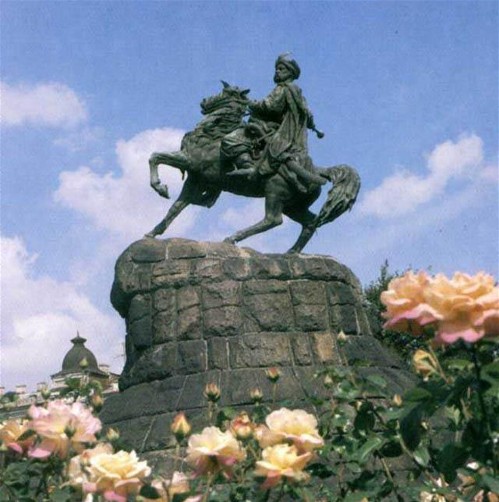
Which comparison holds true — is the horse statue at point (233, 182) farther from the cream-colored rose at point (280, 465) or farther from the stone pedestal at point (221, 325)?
the cream-colored rose at point (280, 465)

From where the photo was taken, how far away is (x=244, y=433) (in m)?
2.22

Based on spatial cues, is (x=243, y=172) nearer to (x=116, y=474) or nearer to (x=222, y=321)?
(x=222, y=321)

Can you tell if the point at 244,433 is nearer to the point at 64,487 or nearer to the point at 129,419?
the point at 64,487

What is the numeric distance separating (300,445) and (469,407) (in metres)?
0.52

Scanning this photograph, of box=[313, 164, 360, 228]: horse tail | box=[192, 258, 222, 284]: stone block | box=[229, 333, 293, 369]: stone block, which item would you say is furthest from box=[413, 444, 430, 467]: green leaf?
box=[313, 164, 360, 228]: horse tail

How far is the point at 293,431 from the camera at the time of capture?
1.98 meters

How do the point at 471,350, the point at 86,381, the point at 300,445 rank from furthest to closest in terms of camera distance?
1. the point at 86,381
2. the point at 300,445
3. the point at 471,350

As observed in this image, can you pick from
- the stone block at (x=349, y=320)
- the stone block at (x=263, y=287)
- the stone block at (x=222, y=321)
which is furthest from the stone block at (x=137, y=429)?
the stone block at (x=349, y=320)

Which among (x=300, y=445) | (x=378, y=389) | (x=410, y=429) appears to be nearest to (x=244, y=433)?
(x=300, y=445)

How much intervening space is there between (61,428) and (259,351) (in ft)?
19.9

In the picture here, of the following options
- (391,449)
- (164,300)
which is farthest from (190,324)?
(391,449)

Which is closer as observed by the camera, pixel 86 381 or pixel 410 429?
pixel 410 429

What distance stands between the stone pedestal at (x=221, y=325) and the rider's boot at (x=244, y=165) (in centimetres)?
135

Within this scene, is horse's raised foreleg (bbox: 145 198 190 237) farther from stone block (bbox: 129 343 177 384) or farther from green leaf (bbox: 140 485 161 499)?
green leaf (bbox: 140 485 161 499)
